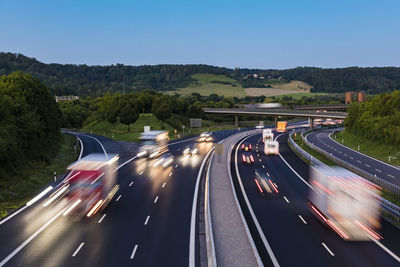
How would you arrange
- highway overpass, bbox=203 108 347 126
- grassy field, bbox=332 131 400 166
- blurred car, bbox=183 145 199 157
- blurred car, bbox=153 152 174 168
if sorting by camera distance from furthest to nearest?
highway overpass, bbox=203 108 347 126 → blurred car, bbox=183 145 199 157 → grassy field, bbox=332 131 400 166 → blurred car, bbox=153 152 174 168

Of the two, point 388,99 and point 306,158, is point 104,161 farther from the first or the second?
point 388,99

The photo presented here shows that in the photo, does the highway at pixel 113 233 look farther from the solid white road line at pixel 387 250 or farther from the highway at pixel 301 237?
the solid white road line at pixel 387 250

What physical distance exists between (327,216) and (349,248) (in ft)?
15.0

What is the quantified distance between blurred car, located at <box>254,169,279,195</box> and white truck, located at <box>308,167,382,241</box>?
9280 mm

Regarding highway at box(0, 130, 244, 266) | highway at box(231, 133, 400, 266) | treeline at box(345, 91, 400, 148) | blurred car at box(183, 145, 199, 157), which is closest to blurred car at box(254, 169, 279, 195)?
highway at box(231, 133, 400, 266)

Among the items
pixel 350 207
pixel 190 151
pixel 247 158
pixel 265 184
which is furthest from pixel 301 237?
pixel 190 151

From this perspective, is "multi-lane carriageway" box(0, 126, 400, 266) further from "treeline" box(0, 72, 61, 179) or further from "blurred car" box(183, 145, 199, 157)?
"blurred car" box(183, 145, 199, 157)

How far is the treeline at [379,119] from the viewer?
63.7m

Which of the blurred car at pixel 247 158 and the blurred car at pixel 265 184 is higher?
the blurred car at pixel 265 184

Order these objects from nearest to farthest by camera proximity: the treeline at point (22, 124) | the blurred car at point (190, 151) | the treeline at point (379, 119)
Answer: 1. the treeline at point (22, 124)
2. the blurred car at point (190, 151)
3. the treeline at point (379, 119)

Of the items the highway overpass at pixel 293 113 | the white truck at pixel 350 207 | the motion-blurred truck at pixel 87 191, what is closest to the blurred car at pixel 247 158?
the motion-blurred truck at pixel 87 191

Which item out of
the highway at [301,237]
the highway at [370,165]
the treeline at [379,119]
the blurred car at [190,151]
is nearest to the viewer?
the highway at [301,237]

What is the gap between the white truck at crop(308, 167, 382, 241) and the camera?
21953 millimetres

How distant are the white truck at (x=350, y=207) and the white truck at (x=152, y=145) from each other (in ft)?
122
